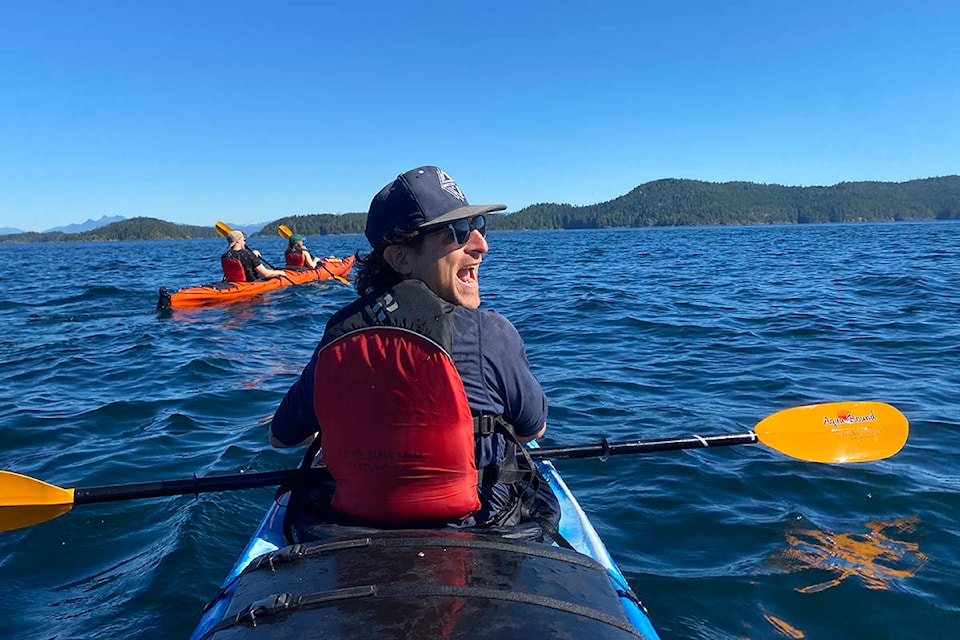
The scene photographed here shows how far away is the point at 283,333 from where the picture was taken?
13078 mm

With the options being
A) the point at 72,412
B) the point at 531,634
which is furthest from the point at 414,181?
the point at 72,412

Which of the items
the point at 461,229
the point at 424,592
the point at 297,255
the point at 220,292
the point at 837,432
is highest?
the point at 461,229

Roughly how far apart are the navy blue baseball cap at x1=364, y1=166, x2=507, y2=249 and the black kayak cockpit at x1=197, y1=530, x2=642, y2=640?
116 centimetres

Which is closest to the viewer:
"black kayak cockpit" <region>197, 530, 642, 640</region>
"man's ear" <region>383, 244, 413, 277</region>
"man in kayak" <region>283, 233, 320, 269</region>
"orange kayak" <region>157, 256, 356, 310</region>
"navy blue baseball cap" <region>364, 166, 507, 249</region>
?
"black kayak cockpit" <region>197, 530, 642, 640</region>

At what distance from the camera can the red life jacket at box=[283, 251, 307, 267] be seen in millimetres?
22078

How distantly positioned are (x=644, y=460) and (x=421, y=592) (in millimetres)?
4354

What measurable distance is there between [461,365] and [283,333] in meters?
11.3

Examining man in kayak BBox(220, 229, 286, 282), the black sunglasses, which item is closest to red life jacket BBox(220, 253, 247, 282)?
man in kayak BBox(220, 229, 286, 282)

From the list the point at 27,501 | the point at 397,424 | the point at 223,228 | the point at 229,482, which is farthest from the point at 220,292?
the point at 397,424

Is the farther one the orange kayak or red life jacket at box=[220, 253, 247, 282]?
red life jacket at box=[220, 253, 247, 282]

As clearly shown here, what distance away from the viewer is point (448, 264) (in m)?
2.66

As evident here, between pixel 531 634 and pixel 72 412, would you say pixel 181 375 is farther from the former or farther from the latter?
pixel 531 634

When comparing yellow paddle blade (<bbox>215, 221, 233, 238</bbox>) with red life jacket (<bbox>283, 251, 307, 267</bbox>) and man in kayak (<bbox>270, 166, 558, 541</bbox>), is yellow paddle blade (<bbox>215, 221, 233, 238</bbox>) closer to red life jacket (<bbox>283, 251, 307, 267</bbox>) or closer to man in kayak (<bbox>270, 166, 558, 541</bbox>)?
red life jacket (<bbox>283, 251, 307, 267</bbox>)

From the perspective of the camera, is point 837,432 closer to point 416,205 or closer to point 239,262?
point 416,205
